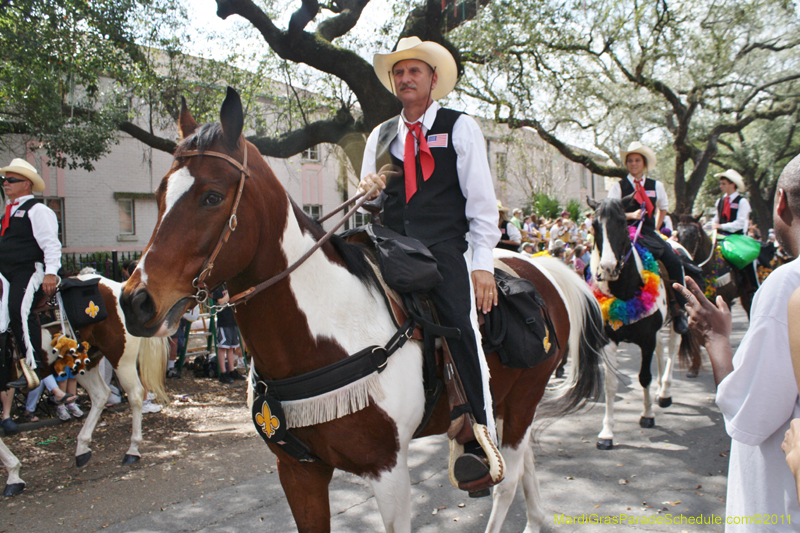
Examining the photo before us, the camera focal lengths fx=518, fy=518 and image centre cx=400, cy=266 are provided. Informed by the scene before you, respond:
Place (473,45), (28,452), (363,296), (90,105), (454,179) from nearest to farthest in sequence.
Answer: (363,296) < (454,179) < (28,452) < (90,105) < (473,45)

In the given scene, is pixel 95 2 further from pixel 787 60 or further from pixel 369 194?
pixel 787 60

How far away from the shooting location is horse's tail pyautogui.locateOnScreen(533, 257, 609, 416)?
4055 mm

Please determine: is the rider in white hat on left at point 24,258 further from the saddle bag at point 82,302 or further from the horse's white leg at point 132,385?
the horse's white leg at point 132,385

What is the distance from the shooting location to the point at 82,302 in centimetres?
547

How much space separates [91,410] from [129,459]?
0.73 m

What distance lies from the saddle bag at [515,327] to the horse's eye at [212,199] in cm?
147

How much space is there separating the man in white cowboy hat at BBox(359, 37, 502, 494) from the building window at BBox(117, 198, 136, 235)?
19.5 meters

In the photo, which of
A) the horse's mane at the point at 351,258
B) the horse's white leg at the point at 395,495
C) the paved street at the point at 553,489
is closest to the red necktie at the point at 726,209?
the paved street at the point at 553,489

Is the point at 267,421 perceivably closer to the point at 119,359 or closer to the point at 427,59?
the point at 427,59

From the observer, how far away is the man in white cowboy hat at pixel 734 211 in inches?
330

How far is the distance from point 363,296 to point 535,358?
111 cm

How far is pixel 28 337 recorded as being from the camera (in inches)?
200

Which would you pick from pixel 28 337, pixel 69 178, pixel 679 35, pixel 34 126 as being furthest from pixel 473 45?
pixel 69 178

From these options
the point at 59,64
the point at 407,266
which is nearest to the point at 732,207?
the point at 407,266
